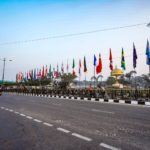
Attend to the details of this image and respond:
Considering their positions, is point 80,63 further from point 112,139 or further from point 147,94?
point 112,139

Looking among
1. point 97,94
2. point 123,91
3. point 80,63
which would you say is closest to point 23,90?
point 80,63

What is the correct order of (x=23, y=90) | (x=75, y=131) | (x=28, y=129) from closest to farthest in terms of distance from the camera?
1. (x=75, y=131)
2. (x=28, y=129)
3. (x=23, y=90)

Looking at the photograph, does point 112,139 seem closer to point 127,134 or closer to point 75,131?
point 127,134

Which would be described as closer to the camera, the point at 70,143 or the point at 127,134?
the point at 70,143

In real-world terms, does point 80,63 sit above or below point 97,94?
above

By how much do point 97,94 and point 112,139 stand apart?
82.3 feet

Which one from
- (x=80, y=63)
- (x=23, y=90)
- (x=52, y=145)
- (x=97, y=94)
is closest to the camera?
(x=52, y=145)

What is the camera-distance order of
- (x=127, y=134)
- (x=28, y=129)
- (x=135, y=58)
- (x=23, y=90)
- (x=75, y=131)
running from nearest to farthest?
(x=127, y=134)
(x=75, y=131)
(x=28, y=129)
(x=135, y=58)
(x=23, y=90)

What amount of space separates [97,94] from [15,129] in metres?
23.8

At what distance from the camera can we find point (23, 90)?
199ft

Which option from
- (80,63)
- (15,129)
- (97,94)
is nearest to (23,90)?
(80,63)

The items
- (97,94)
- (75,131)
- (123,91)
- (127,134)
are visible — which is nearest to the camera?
(127,134)

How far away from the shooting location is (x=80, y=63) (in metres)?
50.0

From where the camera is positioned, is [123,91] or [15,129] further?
[123,91]
